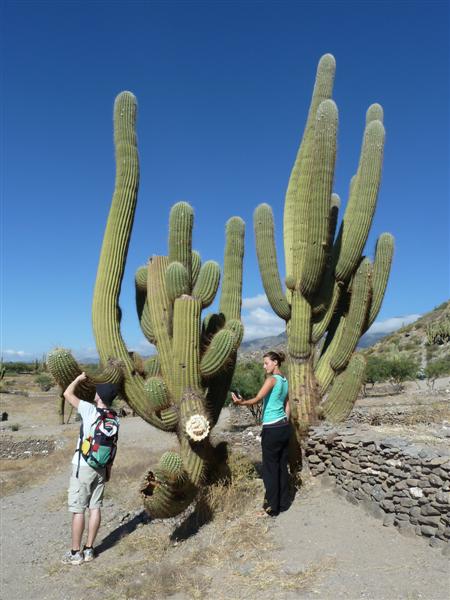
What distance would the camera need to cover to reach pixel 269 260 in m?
8.59

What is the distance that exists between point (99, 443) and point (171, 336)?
203 centimetres

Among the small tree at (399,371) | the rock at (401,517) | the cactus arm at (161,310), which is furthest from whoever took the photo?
the small tree at (399,371)

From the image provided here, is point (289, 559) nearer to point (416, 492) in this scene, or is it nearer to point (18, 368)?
point (416, 492)

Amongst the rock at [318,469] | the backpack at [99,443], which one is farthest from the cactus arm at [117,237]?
the rock at [318,469]

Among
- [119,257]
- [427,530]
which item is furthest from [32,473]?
[427,530]

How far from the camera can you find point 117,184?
7336 mm

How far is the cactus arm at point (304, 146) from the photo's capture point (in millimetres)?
8469

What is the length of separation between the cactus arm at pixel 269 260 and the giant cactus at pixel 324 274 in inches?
0.7

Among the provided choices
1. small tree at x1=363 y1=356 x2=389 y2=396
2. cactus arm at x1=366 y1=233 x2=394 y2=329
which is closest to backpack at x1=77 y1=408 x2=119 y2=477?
cactus arm at x1=366 y1=233 x2=394 y2=329

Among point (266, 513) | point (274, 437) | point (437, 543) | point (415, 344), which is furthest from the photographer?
point (415, 344)

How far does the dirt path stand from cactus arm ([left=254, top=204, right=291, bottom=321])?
9.58 feet

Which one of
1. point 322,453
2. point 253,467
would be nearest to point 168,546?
point 253,467

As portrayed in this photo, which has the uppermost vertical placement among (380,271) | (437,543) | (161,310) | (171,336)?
(380,271)

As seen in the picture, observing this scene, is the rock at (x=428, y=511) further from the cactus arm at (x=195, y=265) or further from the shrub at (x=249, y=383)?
the shrub at (x=249, y=383)
